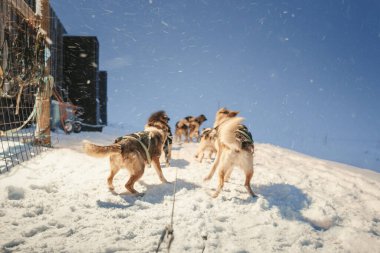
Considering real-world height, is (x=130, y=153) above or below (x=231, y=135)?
below

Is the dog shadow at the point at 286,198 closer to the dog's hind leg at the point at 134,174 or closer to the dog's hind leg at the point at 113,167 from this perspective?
the dog's hind leg at the point at 134,174

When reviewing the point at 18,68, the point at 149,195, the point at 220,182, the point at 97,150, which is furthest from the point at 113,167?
the point at 18,68

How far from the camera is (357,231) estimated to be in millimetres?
3391

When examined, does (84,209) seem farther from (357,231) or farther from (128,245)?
(357,231)

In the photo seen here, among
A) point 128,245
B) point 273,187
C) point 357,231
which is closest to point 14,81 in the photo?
point 128,245

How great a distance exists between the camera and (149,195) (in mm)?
3859

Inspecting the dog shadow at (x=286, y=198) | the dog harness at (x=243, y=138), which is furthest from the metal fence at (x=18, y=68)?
the dog shadow at (x=286, y=198)

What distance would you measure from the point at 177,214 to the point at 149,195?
820 mm

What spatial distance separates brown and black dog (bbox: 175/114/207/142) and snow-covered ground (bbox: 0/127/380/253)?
6.98 metres

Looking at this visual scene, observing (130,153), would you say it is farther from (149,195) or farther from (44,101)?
(44,101)

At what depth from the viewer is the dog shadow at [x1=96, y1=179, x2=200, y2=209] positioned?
11.1ft

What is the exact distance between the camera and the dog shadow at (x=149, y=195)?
3.38 m

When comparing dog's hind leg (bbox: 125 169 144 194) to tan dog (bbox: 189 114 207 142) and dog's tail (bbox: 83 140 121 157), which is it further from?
tan dog (bbox: 189 114 207 142)

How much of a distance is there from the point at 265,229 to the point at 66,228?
2327 millimetres
